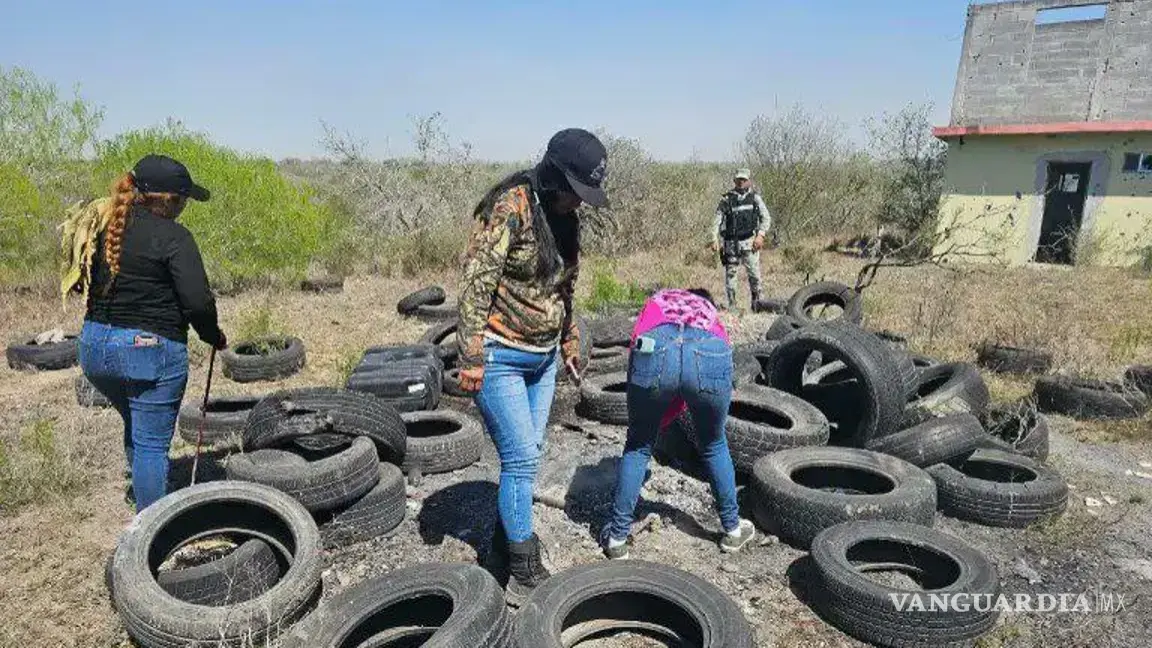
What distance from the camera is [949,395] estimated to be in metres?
5.52

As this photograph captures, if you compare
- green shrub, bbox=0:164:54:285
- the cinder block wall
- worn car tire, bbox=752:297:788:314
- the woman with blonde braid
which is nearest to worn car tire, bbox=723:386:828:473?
the woman with blonde braid

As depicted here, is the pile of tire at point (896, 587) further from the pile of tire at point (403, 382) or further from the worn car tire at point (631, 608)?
the pile of tire at point (403, 382)

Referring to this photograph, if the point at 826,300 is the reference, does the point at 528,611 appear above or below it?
below

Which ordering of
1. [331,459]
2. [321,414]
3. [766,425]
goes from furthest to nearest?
[766,425] < [321,414] < [331,459]

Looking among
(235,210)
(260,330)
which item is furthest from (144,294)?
(235,210)

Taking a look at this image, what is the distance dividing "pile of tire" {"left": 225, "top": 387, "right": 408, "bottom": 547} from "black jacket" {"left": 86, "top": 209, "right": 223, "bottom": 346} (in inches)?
35.9

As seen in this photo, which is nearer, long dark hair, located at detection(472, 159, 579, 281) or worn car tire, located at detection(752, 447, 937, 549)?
long dark hair, located at detection(472, 159, 579, 281)

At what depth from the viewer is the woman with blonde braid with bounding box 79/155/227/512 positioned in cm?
335

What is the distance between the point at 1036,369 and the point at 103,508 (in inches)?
339

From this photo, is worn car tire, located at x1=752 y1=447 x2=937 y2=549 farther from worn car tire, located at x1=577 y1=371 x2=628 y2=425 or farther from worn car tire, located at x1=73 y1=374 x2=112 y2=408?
worn car tire, located at x1=73 y1=374 x2=112 y2=408

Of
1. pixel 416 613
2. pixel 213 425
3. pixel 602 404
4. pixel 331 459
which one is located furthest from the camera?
pixel 602 404

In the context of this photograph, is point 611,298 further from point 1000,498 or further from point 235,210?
point 235,210

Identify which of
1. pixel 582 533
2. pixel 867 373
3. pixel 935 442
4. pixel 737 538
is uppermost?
Answer: pixel 867 373

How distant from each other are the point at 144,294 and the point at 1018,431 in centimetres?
612
